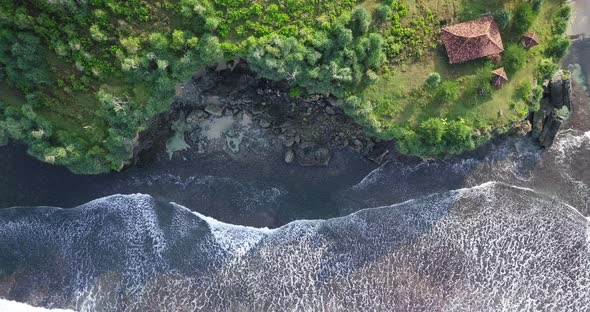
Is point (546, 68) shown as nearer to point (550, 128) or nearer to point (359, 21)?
point (550, 128)

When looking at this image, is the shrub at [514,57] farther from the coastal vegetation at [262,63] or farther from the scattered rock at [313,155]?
the scattered rock at [313,155]

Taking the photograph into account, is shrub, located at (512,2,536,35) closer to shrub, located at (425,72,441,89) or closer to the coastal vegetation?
the coastal vegetation

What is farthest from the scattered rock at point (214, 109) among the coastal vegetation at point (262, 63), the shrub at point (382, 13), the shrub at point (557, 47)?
the shrub at point (557, 47)

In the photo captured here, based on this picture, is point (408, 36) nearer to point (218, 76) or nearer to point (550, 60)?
point (550, 60)

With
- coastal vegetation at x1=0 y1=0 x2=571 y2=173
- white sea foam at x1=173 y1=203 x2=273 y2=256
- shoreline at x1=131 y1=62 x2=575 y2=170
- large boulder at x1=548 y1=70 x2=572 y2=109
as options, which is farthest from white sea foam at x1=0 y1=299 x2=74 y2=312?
large boulder at x1=548 y1=70 x2=572 y2=109

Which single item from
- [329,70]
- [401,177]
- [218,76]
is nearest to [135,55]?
[218,76]

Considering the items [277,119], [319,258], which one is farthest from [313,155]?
[319,258]
